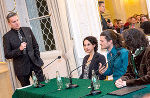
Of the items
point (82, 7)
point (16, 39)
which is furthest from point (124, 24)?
point (16, 39)

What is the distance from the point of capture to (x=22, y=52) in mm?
4062

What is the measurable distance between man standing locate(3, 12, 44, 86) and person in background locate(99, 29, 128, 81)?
3.50 feet

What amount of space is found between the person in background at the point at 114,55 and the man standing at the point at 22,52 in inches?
42.0

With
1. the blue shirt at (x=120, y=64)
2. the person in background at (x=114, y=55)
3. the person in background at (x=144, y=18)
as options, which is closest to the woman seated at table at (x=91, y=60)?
the person in background at (x=114, y=55)

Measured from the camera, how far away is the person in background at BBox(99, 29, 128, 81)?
332 cm

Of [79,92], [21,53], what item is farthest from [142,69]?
[21,53]

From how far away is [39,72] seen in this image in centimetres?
407

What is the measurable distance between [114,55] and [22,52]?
1407 mm

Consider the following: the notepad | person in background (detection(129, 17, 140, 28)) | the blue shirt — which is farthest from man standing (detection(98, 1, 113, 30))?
the notepad

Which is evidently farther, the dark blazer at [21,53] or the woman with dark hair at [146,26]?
the woman with dark hair at [146,26]

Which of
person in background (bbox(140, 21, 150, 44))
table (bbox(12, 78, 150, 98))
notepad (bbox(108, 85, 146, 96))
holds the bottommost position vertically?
table (bbox(12, 78, 150, 98))

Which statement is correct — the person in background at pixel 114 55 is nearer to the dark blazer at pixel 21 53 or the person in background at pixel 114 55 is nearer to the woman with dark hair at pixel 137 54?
the woman with dark hair at pixel 137 54

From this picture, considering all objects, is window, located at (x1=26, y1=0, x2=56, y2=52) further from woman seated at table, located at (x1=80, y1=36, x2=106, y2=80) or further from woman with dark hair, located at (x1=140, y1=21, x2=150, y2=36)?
woman with dark hair, located at (x1=140, y1=21, x2=150, y2=36)

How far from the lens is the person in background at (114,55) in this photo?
3320 millimetres
